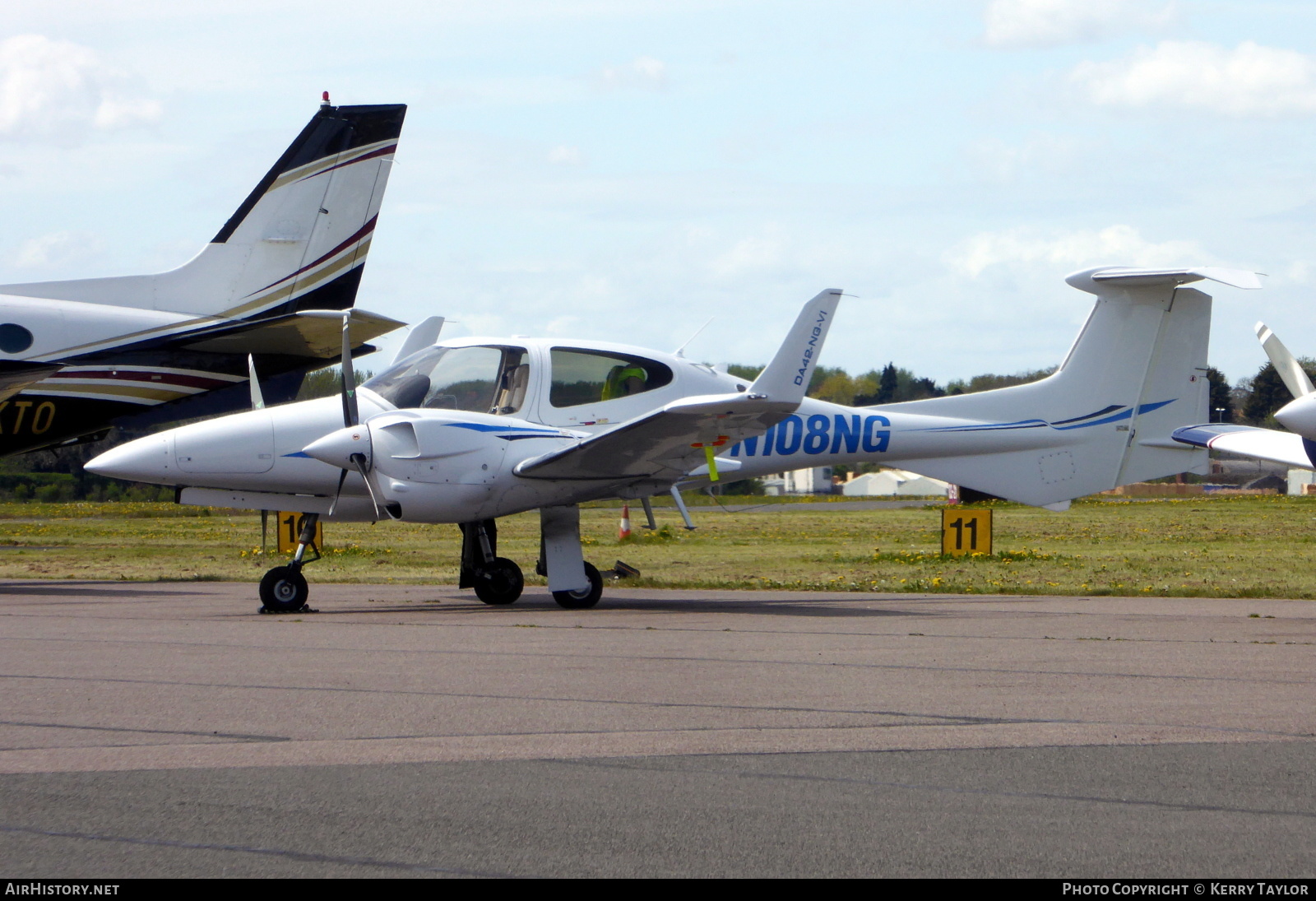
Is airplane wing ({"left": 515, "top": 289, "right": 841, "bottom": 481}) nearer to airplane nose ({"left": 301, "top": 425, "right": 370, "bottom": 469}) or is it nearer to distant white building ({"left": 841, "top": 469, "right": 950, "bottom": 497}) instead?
airplane nose ({"left": 301, "top": 425, "right": 370, "bottom": 469})

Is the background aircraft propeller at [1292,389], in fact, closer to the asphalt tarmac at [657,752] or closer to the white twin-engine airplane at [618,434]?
the asphalt tarmac at [657,752]

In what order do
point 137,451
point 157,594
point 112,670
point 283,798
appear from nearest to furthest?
point 283,798 → point 112,670 → point 137,451 → point 157,594

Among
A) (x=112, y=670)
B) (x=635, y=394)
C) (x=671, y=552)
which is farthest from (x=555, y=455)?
(x=671, y=552)

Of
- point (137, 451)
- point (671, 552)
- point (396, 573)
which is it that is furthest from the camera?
point (671, 552)

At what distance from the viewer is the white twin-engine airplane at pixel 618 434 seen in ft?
39.1

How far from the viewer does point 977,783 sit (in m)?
4.95

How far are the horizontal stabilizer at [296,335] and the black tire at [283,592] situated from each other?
315 cm

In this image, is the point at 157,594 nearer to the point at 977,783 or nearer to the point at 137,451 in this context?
the point at 137,451

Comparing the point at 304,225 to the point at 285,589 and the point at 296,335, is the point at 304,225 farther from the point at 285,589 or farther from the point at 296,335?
the point at 285,589

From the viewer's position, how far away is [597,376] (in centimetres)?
1330

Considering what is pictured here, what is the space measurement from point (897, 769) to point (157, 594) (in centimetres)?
1180

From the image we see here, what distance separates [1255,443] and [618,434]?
585 centimetres

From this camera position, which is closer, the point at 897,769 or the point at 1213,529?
the point at 897,769

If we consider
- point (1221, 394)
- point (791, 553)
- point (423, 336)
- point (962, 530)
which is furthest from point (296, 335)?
point (1221, 394)
